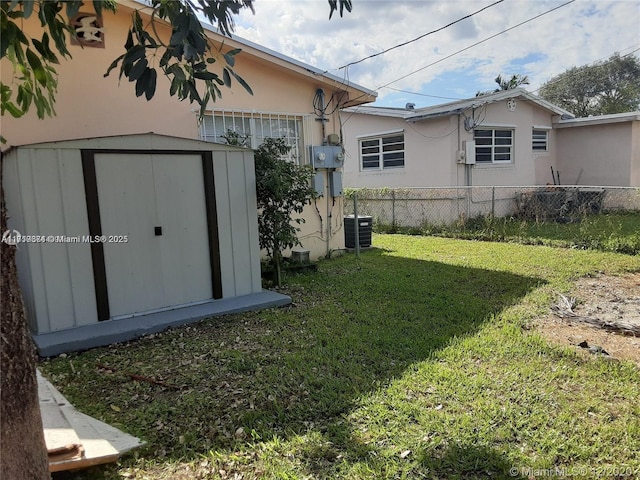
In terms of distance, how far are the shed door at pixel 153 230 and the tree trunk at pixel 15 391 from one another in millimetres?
2889

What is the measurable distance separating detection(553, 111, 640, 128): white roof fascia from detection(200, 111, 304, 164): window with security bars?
11.6 m

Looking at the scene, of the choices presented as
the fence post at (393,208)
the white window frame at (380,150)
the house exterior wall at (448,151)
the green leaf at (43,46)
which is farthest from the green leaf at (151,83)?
the white window frame at (380,150)

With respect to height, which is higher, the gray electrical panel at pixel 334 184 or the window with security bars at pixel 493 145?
the window with security bars at pixel 493 145

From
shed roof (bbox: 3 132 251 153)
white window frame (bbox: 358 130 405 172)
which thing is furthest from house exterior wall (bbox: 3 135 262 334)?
white window frame (bbox: 358 130 405 172)

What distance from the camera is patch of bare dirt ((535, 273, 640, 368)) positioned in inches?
163

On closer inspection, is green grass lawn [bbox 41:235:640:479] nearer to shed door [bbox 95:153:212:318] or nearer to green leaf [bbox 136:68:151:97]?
shed door [bbox 95:153:212:318]

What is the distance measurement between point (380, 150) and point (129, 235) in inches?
431

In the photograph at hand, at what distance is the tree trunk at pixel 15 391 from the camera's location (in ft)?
6.25

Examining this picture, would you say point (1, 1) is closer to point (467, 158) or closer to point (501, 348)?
point (501, 348)

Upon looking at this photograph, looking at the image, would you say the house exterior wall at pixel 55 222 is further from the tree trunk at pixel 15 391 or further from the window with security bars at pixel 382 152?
the window with security bars at pixel 382 152

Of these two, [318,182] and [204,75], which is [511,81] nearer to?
[318,182]

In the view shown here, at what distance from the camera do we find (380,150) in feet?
48.0

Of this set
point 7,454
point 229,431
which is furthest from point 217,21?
point 229,431

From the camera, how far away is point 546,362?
12.3 feet
